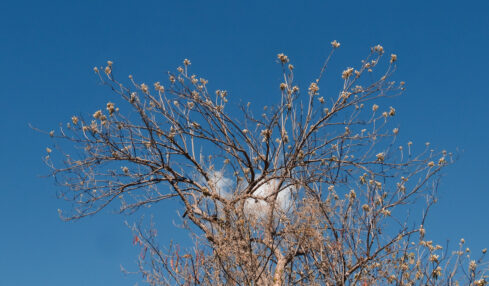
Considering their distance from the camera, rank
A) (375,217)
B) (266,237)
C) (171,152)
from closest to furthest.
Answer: (375,217) < (266,237) < (171,152)

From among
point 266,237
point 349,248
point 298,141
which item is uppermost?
point 298,141

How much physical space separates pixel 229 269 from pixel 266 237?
0.64 m

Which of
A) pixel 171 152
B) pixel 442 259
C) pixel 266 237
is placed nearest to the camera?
pixel 442 259

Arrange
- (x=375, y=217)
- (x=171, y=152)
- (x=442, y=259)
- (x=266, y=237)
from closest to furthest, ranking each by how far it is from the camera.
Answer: (x=442, y=259) < (x=375, y=217) < (x=266, y=237) < (x=171, y=152)

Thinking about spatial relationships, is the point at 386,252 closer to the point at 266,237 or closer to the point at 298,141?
the point at 266,237

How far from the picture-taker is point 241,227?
21.1 feet

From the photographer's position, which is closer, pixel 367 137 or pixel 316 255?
pixel 316 255

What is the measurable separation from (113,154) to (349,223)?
148 inches

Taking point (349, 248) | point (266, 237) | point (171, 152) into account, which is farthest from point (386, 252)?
point (171, 152)

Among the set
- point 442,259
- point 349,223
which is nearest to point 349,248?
point 349,223

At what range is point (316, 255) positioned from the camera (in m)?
6.41

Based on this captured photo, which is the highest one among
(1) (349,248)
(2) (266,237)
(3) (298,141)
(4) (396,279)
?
(3) (298,141)

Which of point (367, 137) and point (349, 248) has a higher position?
point (367, 137)

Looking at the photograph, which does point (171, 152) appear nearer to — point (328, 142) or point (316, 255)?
point (328, 142)
